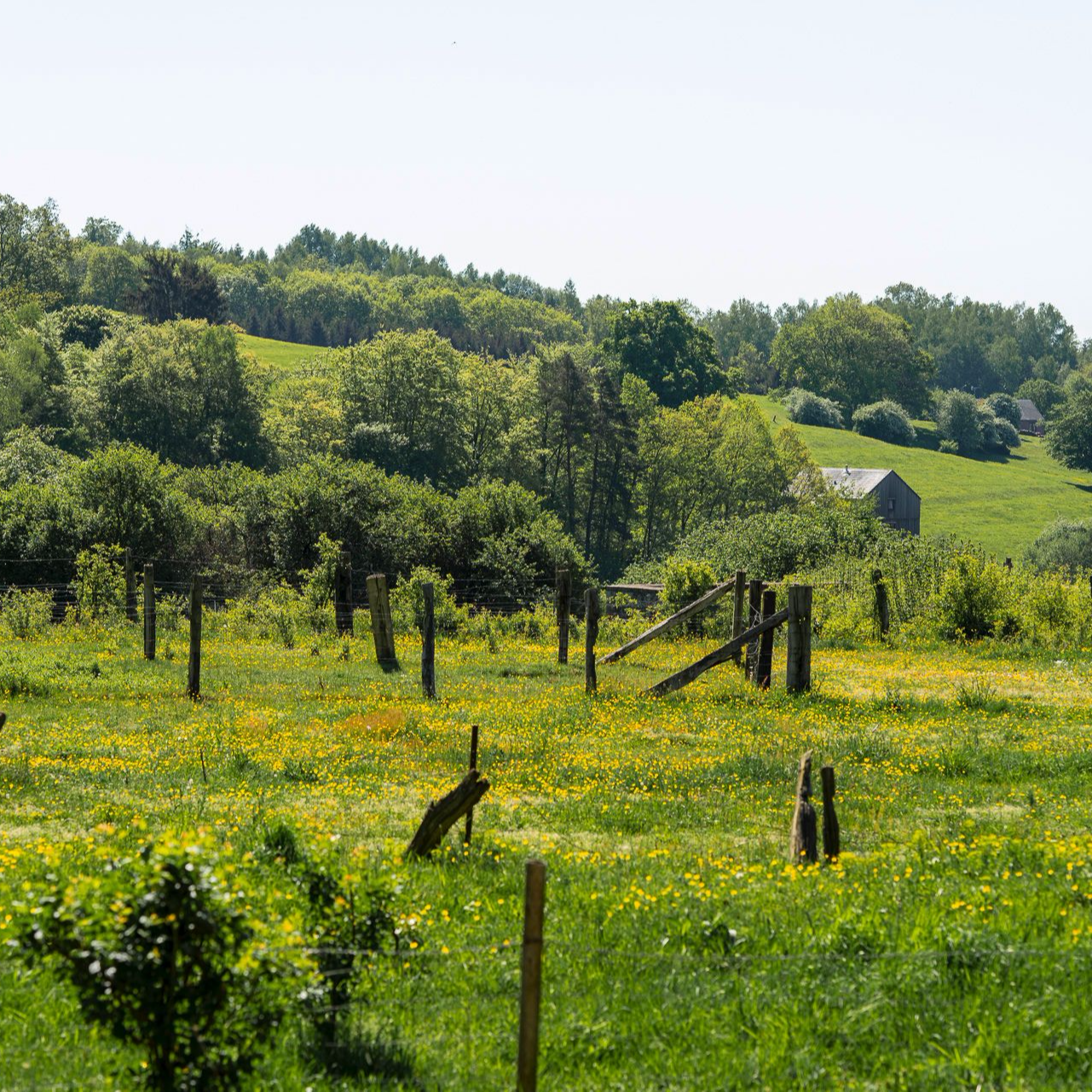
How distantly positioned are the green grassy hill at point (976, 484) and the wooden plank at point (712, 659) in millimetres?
77682

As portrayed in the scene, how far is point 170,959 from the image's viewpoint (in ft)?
18.7

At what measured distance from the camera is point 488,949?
819 cm

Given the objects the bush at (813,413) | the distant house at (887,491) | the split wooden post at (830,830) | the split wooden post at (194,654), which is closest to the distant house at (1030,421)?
the bush at (813,413)

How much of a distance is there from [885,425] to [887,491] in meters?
41.6

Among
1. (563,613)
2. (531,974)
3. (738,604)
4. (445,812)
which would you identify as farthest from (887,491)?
(531,974)

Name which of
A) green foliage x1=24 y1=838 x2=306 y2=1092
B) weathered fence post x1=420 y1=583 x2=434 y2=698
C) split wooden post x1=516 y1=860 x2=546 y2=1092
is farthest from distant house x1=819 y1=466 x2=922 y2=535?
green foliage x1=24 y1=838 x2=306 y2=1092

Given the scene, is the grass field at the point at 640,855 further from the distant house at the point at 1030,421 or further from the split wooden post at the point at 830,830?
the distant house at the point at 1030,421

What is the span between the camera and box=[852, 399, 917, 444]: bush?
136 m

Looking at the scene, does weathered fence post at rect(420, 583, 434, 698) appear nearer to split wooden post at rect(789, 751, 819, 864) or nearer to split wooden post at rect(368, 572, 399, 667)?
split wooden post at rect(368, 572, 399, 667)

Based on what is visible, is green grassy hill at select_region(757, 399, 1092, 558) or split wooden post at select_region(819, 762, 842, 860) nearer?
split wooden post at select_region(819, 762, 842, 860)

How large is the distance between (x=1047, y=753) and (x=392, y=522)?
108ft

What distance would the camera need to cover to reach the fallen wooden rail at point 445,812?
9844 mm

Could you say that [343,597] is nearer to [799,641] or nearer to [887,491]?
[799,641]

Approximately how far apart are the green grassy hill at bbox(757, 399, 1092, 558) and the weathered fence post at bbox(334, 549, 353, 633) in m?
71.5
